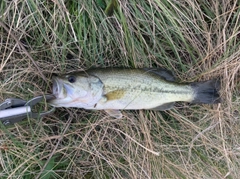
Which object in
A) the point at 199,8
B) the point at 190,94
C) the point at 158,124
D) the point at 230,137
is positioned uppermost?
the point at 199,8

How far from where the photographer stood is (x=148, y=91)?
230 cm

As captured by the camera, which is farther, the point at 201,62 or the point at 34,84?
the point at 201,62

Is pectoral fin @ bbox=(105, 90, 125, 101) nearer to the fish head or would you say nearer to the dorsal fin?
the fish head

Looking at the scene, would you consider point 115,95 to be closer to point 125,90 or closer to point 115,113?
point 125,90

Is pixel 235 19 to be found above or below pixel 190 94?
above

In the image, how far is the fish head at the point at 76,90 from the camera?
212 cm

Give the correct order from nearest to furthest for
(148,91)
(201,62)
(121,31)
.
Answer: (148,91) < (121,31) < (201,62)

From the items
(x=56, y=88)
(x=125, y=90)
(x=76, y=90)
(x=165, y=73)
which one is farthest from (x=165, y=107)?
(x=56, y=88)

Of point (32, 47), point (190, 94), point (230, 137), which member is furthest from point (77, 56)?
point (230, 137)

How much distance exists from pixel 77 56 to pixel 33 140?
665 millimetres

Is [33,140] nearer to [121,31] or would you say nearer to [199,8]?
[121,31]

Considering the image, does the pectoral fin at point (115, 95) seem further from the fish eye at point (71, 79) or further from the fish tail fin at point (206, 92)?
the fish tail fin at point (206, 92)

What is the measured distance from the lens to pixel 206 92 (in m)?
2.43

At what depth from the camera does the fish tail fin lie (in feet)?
7.90
